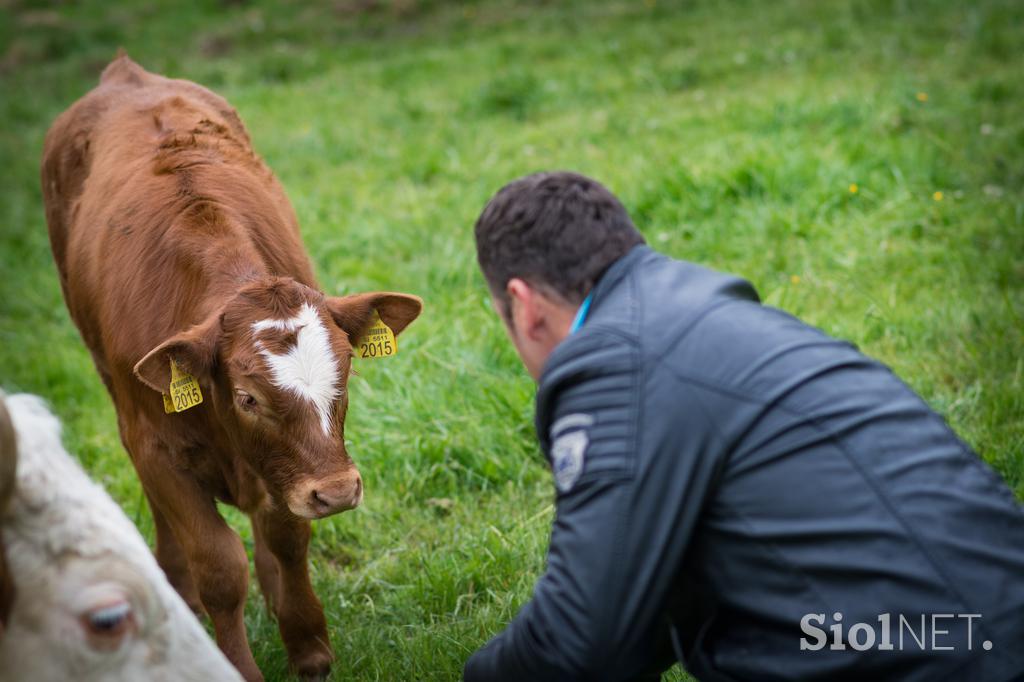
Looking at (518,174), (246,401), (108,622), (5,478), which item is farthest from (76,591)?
(518,174)

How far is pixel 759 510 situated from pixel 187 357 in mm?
1805

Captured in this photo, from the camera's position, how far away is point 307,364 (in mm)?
3340

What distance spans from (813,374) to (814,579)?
0.41 metres

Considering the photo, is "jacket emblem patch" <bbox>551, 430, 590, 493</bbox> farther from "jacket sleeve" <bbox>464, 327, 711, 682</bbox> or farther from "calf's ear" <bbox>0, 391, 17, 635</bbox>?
"calf's ear" <bbox>0, 391, 17, 635</bbox>

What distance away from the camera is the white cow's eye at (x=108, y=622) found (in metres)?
2.52

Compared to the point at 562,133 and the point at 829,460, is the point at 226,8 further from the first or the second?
the point at 829,460

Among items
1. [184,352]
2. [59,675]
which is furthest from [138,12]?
[59,675]

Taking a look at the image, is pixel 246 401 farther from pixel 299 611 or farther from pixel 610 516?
pixel 610 516

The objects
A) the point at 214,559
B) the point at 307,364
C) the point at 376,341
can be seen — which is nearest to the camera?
the point at 307,364

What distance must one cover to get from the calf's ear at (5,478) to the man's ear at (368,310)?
1.24 m

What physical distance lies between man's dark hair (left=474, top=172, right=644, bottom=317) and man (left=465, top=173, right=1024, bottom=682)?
0.40ft

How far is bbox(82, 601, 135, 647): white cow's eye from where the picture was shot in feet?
8.27

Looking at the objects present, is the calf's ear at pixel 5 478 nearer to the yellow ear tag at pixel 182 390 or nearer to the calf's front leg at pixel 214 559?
the yellow ear tag at pixel 182 390

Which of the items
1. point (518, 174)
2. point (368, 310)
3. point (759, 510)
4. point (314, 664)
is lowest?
point (314, 664)
